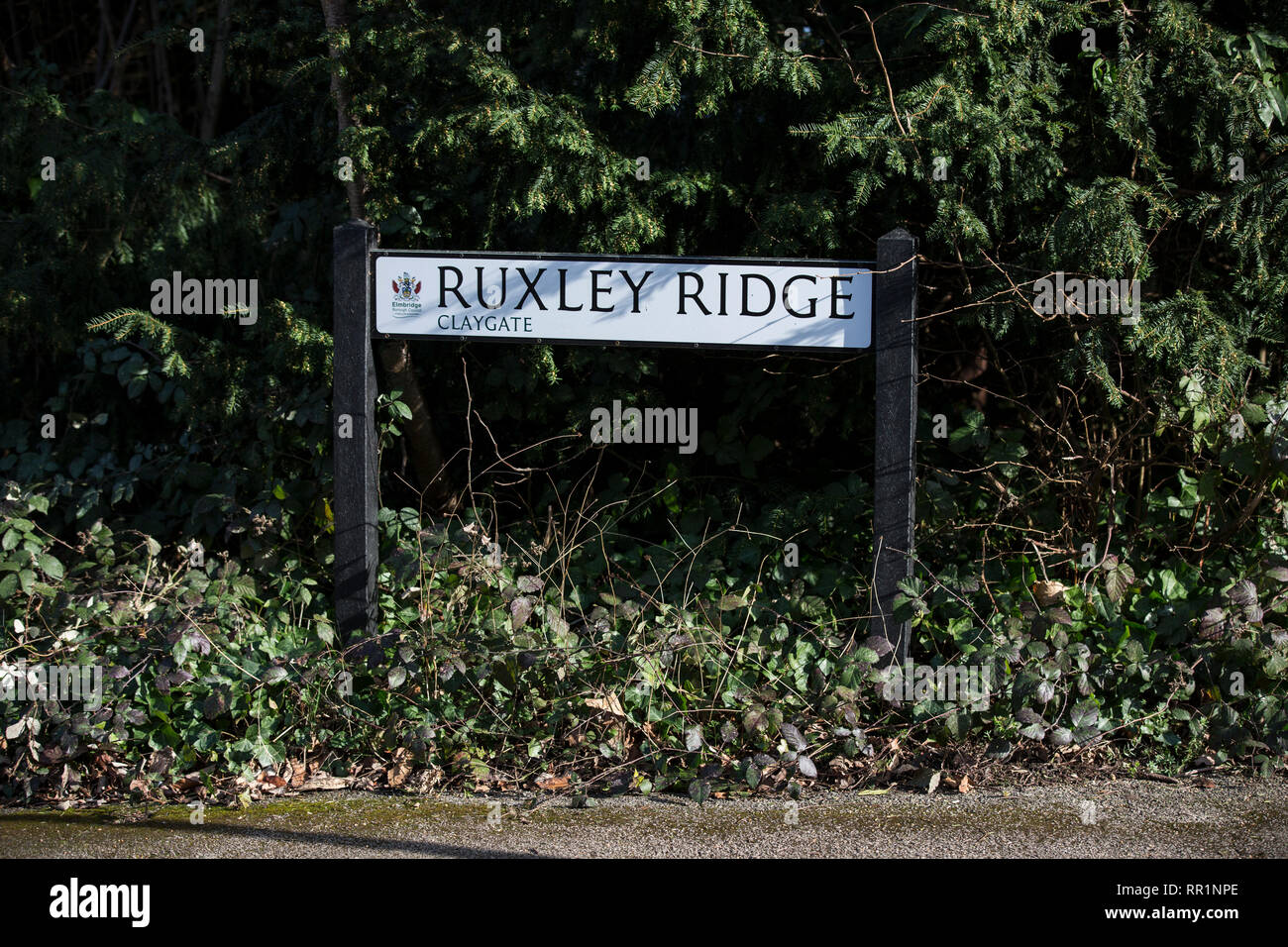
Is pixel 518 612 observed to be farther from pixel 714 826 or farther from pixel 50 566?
pixel 50 566

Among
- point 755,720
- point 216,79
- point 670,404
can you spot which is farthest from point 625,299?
point 216,79

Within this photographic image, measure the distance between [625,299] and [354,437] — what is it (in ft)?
3.49

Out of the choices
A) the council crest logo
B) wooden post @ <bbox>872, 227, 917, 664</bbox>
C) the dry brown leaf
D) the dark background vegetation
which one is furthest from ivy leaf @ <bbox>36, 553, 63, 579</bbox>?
the dry brown leaf

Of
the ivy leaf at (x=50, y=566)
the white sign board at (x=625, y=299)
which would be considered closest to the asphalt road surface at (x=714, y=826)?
the ivy leaf at (x=50, y=566)

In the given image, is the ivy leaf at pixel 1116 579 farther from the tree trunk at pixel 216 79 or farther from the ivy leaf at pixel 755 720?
the tree trunk at pixel 216 79

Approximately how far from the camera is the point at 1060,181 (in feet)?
15.4

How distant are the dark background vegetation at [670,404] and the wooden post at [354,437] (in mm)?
162

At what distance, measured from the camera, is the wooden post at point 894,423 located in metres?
4.08

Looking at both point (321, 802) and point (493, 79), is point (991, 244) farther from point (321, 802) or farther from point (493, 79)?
point (321, 802)

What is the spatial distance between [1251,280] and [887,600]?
1.86m

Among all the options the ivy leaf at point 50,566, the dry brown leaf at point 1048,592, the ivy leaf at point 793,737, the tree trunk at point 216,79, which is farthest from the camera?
the tree trunk at point 216,79

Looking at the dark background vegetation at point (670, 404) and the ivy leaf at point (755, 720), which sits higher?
the dark background vegetation at point (670, 404)

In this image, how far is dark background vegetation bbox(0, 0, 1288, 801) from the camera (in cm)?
398

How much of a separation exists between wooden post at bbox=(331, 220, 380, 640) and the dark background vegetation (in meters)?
0.16
